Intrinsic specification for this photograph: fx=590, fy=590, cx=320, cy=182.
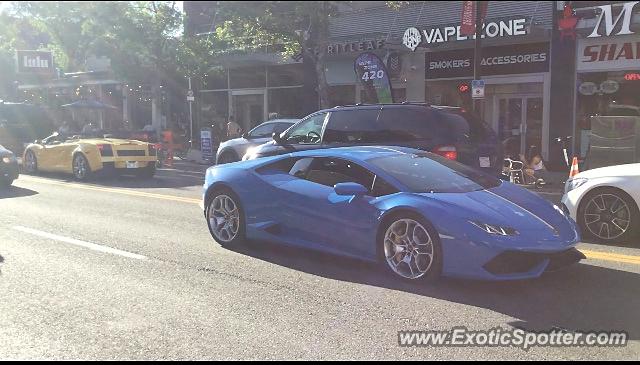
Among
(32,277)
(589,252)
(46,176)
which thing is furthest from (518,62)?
(32,277)

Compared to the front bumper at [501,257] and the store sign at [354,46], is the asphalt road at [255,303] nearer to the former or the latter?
the front bumper at [501,257]

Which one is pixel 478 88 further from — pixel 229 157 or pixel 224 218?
pixel 224 218

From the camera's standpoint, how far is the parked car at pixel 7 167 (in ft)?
41.4

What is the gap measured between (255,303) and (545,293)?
2.49 metres

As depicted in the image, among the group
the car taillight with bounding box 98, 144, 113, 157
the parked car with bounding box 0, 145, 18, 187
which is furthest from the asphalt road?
the car taillight with bounding box 98, 144, 113, 157

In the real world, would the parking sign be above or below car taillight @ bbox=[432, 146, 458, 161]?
above

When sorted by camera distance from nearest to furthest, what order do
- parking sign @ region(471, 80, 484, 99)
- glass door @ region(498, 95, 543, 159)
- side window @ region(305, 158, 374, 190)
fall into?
side window @ region(305, 158, 374, 190) → parking sign @ region(471, 80, 484, 99) → glass door @ region(498, 95, 543, 159)

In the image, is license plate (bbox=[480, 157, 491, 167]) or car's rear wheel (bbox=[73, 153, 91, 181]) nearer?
license plate (bbox=[480, 157, 491, 167])

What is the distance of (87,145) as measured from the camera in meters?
14.4

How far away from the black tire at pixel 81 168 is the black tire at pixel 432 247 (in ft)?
35.2

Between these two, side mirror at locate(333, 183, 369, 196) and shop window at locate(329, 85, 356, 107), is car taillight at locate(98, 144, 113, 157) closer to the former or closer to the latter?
side mirror at locate(333, 183, 369, 196)

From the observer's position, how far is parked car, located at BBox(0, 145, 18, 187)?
12.6 m

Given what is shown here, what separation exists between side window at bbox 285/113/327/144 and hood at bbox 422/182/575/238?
16.1 ft

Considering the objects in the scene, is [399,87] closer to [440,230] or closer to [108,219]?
[108,219]
